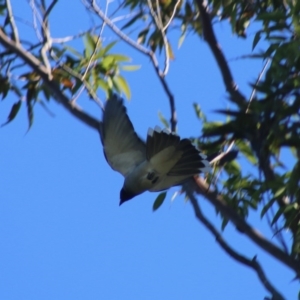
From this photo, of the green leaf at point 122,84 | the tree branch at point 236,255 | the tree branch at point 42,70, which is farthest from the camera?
the green leaf at point 122,84

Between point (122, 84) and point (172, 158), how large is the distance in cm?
75

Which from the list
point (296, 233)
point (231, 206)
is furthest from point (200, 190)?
point (296, 233)

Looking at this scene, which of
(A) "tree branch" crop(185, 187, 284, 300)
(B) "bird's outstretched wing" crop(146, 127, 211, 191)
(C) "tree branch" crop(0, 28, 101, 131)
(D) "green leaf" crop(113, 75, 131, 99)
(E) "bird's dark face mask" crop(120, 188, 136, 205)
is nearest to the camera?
(A) "tree branch" crop(185, 187, 284, 300)

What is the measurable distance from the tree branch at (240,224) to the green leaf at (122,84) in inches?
33.6

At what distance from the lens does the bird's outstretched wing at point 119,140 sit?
4.70 meters

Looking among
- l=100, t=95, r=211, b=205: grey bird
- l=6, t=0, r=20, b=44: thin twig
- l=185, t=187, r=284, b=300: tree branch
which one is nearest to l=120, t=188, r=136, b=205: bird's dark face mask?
l=100, t=95, r=211, b=205: grey bird

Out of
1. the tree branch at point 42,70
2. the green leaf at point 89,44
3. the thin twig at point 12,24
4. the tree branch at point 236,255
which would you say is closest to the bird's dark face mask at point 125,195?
the tree branch at point 42,70

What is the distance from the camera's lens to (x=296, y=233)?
4168 mm

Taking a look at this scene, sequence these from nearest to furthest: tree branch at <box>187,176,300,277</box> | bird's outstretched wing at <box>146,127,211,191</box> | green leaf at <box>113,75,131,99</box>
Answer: tree branch at <box>187,176,300,277</box>
bird's outstretched wing at <box>146,127,211,191</box>
green leaf at <box>113,75,131,99</box>

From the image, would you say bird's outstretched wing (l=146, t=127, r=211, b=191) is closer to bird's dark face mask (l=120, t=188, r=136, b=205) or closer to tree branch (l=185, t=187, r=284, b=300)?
bird's dark face mask (l=120, t=188, r=136, b=205)

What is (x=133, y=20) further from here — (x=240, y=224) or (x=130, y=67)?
(x=240, y=224)

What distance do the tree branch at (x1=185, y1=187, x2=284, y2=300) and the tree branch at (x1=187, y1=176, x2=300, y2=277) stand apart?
0.28 meters

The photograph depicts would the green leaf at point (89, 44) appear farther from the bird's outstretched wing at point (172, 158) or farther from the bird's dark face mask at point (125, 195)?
the bird's dark face mask at point (125, 195)

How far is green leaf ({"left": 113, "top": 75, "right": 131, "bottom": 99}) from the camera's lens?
5.19 metres
